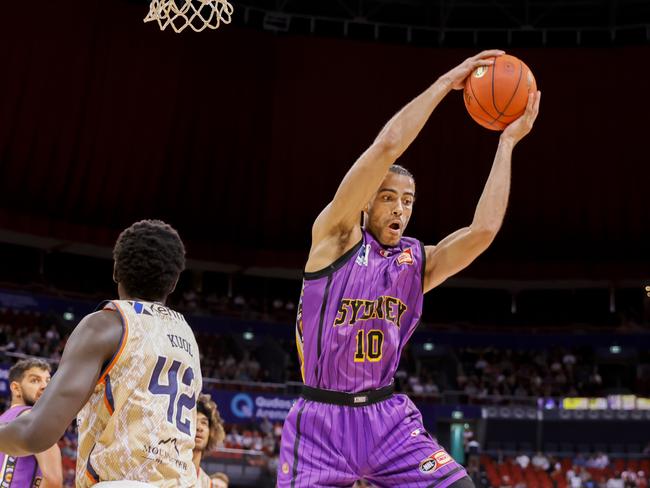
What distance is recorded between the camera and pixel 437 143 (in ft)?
91.5

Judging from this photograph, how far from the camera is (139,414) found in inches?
132

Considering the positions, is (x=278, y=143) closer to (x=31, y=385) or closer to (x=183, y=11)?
(x=183, y=11)

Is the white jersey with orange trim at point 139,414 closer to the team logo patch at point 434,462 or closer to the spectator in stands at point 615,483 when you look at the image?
the team logo patch at point 434,462

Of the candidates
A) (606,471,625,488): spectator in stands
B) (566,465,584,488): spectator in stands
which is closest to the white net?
(566,465,584,488): spectator in stands

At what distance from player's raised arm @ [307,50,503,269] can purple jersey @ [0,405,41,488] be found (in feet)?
7.90

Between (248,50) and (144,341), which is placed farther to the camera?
(248,50)

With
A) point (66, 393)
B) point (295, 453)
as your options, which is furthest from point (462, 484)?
point (66, 393)

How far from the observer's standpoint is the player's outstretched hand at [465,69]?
4617mm

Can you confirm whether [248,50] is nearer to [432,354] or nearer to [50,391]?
[432,354]

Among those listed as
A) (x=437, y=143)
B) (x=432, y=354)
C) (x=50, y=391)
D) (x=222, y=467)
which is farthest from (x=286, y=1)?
(x=50, y=391)

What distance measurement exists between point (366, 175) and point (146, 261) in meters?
1.23

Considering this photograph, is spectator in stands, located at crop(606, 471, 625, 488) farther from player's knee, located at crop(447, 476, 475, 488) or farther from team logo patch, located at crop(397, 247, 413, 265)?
player's knee, located at crop(447, 476, 475, 488)

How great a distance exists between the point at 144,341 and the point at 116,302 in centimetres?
18

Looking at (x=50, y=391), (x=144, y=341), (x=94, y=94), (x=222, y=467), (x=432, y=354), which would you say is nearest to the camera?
(x=50, y=391)
